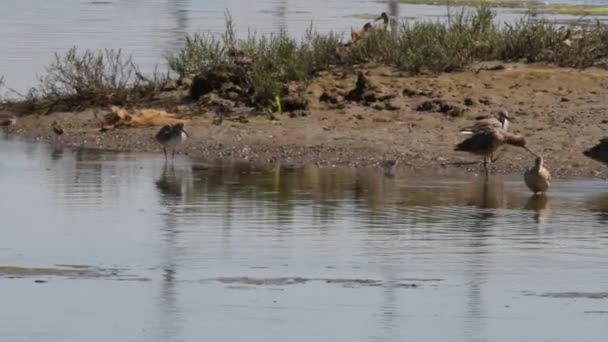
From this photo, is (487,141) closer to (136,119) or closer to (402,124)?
(402,124)

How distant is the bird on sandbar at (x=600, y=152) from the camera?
1633 cm

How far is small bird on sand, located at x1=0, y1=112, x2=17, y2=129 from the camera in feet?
65.8

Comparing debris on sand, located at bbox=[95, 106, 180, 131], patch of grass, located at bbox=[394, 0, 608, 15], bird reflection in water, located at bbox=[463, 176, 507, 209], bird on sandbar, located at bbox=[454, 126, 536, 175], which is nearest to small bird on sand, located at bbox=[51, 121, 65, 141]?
debris on sand, located at bbox=[95, 106, 180, 131]

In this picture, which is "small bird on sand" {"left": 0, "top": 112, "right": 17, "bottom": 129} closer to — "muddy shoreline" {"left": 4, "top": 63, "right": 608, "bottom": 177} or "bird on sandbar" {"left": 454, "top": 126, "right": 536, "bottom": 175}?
"muddy shoreline" {"left": 4, "top": 63, "right": 608, "bottom": 177}

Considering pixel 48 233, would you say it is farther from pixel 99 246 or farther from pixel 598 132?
pixel 598 132

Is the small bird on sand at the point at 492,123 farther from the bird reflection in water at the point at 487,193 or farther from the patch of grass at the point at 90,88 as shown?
the patch of grass at the point at 90,88

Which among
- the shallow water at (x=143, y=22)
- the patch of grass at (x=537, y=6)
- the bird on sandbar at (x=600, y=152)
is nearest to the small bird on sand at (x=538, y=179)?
the bird on sandbar at (x=600, y=152)

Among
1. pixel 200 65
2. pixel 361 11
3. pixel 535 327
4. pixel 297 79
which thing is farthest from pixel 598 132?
pixel 361 11

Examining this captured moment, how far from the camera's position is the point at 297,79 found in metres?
20.0

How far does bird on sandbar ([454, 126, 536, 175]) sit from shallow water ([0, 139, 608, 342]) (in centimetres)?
37

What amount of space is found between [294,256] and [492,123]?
19.1ft

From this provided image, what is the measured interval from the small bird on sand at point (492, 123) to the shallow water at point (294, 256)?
2.65 ft

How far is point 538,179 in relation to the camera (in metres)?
15.2

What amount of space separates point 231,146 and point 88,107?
9.97 feet
